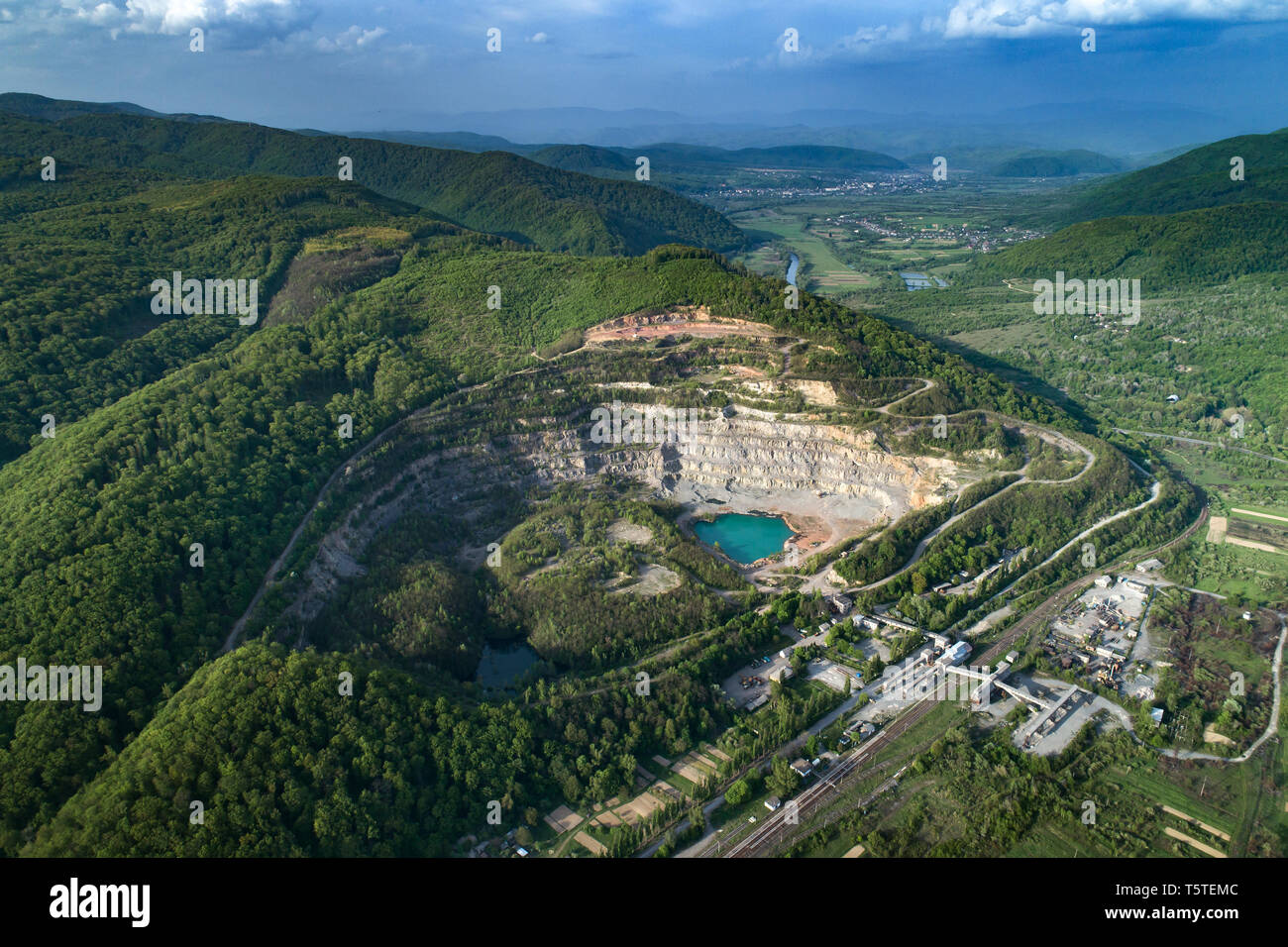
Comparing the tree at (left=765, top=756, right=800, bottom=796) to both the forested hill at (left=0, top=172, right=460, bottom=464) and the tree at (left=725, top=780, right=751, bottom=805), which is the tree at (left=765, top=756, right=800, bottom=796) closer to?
the tree at (left=725, top=780, right=751, bottom=805)

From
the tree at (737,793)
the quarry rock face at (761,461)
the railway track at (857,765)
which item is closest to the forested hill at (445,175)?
the quarry rock face at (761,461)

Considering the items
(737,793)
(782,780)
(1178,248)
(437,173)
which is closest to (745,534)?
(782,780)

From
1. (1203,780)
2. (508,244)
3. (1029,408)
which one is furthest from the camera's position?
(508,244)

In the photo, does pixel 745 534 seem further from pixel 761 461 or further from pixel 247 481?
Answer: pixel 247 481

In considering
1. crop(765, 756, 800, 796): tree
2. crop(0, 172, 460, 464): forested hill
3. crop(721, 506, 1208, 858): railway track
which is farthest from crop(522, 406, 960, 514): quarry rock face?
crop(0, 172, 460, 464): forested hill

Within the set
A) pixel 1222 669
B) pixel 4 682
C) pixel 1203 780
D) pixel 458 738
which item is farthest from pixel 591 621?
pixel 1222 669
